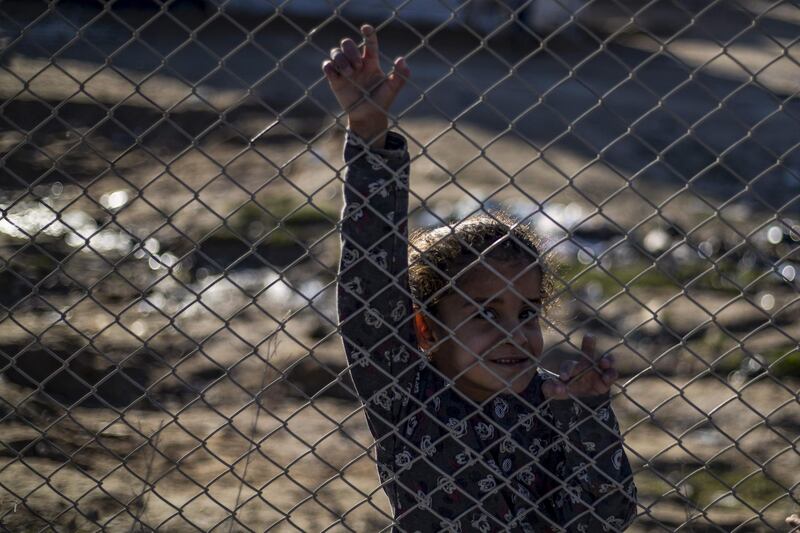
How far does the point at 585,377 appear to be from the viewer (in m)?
2.33

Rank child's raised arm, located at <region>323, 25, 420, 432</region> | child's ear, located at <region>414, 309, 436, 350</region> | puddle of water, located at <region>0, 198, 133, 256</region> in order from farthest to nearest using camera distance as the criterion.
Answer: puddle of water, located at <region>0, 198, 133, 256</region> → child's ear, located at <region>414, 309, 436, 350</region> → child's raised arm, located at <region>323, 25, 420, 432</region>

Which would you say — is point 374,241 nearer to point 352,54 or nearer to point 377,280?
point 377,280

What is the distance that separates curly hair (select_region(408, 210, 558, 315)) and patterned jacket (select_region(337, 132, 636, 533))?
0.55 ft

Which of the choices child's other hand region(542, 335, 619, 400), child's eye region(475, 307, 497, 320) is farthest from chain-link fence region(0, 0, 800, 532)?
child's other hand region(542, 335, 619, 400)

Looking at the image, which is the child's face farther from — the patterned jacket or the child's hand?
the child's hand

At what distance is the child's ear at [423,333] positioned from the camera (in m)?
2.69

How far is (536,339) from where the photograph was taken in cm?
254

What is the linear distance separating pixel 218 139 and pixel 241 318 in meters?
2.38

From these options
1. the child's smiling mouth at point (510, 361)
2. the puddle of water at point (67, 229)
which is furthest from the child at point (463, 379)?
the puddle of water at point (67, 229)

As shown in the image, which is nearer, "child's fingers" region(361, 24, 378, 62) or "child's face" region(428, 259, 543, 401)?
"child's fingers" region(361, 24, 378, 62)

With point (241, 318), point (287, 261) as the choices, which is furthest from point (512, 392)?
point (287, 261)

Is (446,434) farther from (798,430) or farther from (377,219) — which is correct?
(798,430)

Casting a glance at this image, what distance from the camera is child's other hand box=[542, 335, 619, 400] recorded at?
229 cm

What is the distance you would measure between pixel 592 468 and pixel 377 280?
0.62 m
